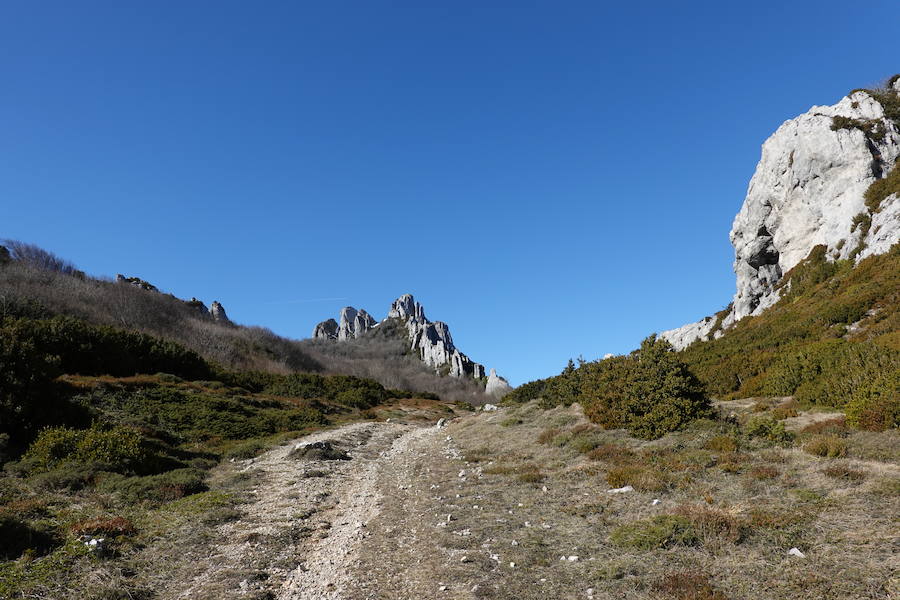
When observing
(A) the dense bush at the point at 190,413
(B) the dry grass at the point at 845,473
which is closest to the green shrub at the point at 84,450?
(A) the dense bush at the point at 190,413

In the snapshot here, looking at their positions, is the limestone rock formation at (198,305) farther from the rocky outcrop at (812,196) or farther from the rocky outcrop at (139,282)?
the rocky outcrop at (812,196)

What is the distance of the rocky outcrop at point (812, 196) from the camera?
1620 inches

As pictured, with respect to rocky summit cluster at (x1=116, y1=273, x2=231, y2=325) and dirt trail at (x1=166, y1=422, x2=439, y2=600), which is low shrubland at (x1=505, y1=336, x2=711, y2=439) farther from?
rocky summit cluster at (x1=116, y1=273, x2=231, y2=325)

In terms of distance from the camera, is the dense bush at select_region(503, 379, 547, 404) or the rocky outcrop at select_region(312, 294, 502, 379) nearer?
the dense bush at select_region(503, 379, 547, 404)

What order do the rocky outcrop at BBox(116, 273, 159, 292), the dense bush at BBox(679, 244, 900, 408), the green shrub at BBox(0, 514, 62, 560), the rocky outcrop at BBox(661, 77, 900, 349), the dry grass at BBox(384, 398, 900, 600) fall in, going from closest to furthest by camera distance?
the dry grass at BBox(384, 398, 900, 600) → the green shrub at BBox(0, 514, 62, 560) → the dense bush at BBox(679, 244, 900, 408) → the rocky outcrop at BBox(661, 77, 900, 349) → the rocky outcrop at BBox(116, 273, 159, 292)

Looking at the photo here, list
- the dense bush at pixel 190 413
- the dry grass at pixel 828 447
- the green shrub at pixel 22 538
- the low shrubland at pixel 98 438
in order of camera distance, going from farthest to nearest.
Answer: the dense bush at pixel 190 413
the dry grass at pixel 828 447
the low shrubland at pixel 98 438
the green shrub at pixel 22 538

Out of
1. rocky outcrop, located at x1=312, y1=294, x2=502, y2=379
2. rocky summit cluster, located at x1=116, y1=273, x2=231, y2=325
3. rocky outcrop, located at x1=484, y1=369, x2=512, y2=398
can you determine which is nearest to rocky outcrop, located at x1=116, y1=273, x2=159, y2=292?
rocky summit cluster, located at x1=116, y1=273, x2=231, y2=325

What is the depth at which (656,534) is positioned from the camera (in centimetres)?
801

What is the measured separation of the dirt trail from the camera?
7.71m

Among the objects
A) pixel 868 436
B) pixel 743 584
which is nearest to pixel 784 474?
pixel 868 436


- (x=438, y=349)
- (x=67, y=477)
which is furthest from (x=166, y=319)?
(x=67, y=477)

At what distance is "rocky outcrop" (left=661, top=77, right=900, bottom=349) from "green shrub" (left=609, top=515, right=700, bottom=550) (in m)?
40.9

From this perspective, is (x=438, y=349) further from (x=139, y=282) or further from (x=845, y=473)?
(x=845, y=473)

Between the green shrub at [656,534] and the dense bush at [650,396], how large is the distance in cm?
897
